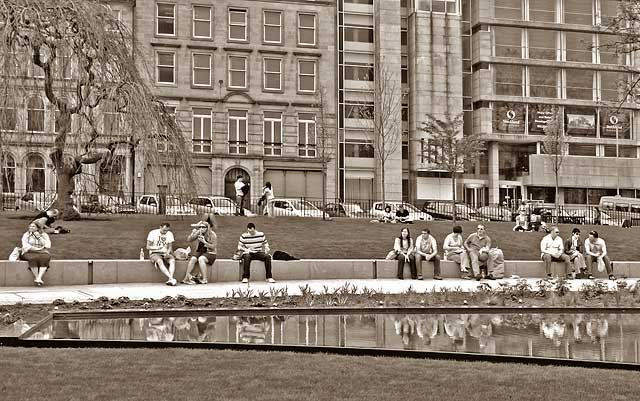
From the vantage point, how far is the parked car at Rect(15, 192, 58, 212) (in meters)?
26.3

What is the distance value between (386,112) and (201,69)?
13.0 meters

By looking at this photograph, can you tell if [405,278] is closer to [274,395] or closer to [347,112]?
[274,395]

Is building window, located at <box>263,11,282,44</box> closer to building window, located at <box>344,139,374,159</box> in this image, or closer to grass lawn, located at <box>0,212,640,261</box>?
building window, located at <box>344,139,374,159</box>

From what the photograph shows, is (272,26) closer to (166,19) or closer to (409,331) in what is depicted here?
(166,19)

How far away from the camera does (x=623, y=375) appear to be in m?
7.01

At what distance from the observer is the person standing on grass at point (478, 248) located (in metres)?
20.3

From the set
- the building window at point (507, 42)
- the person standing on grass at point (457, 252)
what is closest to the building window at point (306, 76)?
the building window at point (507, 42)

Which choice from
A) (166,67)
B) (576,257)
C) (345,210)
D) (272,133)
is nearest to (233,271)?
(576,257)

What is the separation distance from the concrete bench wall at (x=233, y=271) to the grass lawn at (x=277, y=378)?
31.0 ft

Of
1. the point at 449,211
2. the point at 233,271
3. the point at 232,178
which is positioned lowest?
the point at 233,271

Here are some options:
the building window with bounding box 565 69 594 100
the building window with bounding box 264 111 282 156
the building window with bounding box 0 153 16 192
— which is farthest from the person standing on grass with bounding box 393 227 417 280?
the building window with bounding box 565 69 594 100

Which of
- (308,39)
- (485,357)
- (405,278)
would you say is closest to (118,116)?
(405,278)

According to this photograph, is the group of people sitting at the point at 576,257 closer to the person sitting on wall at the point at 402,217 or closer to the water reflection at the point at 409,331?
the water reflection at the point at 409,331

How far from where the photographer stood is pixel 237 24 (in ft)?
180
